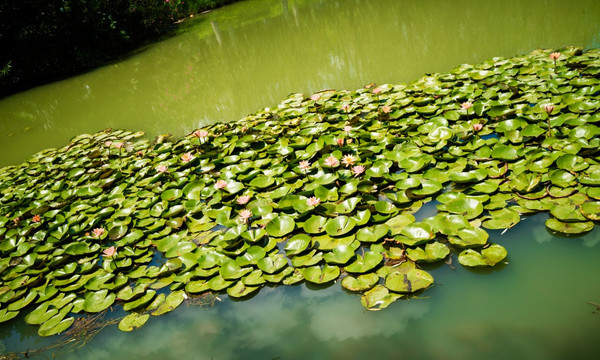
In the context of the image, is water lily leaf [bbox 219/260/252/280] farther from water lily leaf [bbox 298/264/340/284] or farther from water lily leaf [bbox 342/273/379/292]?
A: water lily leaf [bbox 342/273/379/292]

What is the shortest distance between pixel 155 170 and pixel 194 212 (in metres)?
0.93

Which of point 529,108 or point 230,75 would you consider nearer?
point 529,108

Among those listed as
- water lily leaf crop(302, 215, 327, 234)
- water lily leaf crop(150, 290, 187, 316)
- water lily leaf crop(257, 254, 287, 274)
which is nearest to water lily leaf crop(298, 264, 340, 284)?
water lily leaf crop(257, 254, 287, 274)

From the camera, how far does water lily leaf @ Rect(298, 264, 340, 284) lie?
1.51 m

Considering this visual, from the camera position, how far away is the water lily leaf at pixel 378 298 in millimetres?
1337

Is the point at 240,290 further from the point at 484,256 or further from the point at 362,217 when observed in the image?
the point at 484,256

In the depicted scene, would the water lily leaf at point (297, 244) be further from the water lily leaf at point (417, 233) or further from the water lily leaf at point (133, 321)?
the water lily leaf at point (133, 321)

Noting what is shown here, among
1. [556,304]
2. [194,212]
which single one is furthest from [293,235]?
[556,304]

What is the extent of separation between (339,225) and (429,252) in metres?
0.47

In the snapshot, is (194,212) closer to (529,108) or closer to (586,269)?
(586,269)

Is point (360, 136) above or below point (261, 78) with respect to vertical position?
below

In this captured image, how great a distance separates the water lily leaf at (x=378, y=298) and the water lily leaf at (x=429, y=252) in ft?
0.68

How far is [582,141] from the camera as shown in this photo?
5.84ft

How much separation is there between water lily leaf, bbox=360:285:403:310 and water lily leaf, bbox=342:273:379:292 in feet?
0.09
